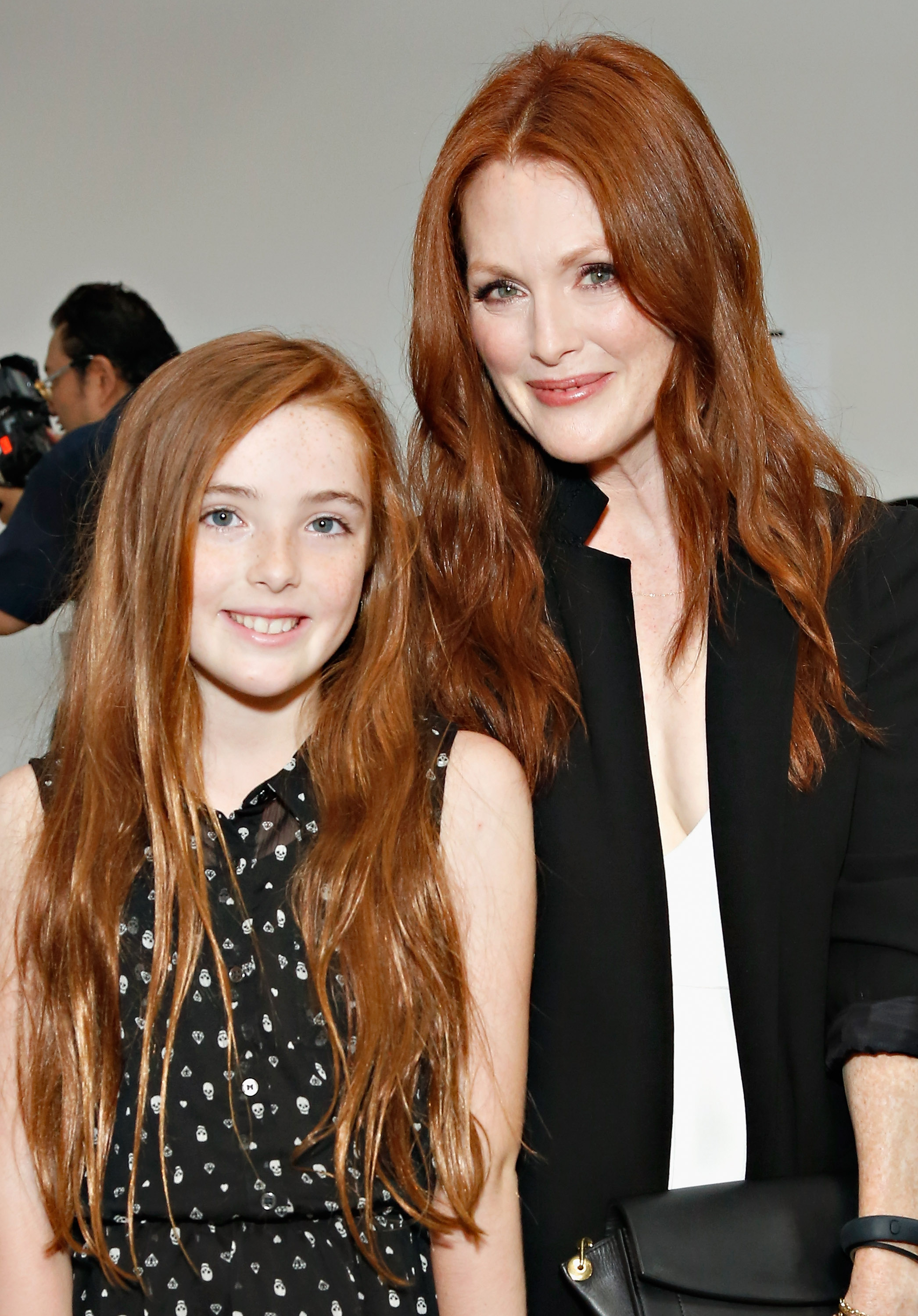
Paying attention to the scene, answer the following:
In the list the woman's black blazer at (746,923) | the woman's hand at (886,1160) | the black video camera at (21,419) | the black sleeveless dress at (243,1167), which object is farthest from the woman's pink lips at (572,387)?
the black video camera at (21,419)

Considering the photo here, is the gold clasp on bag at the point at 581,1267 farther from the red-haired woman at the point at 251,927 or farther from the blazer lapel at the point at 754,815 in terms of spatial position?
the blazer lapel at the point at 754,815

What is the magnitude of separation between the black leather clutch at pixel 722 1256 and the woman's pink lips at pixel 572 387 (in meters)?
0.77

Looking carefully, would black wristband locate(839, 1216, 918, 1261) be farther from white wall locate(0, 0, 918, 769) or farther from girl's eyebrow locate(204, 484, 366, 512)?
white wall locate(0, 0, 918, 769)

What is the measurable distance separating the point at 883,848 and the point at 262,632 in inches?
25.1

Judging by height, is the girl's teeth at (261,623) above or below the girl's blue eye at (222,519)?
below

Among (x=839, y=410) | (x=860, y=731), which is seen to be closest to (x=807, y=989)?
(x=860, y=731)

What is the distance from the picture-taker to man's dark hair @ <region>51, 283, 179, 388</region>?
315 cm

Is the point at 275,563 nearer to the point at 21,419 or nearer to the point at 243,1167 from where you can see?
the point at 243,1167

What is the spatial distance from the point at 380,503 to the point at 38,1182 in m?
0.72

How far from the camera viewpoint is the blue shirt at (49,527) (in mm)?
2512

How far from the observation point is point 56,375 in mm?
3188

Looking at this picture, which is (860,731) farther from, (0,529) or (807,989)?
Answer: (0,529)

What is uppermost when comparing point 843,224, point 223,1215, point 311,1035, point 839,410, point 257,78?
point 257,78

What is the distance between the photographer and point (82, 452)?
2555 millimetres
